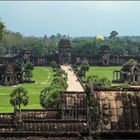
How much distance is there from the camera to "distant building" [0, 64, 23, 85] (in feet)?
335

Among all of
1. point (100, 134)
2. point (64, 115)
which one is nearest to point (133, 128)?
point (100, 134)

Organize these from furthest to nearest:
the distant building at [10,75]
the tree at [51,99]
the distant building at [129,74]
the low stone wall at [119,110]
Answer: the distant building at [10,75] → the distant building at [129,74] → the tree at [51,99] → the low stone wall at [119,110]

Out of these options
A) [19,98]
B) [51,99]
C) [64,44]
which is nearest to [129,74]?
[19,98]

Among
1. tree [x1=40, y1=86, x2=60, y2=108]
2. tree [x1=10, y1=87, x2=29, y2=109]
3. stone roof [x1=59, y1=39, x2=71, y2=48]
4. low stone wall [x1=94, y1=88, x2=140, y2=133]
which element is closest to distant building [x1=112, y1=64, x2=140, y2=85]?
tree [x1=10, y1=87, x2=29, y2=109]

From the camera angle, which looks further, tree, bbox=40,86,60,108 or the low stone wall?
tree, bbox=40,86,60,108

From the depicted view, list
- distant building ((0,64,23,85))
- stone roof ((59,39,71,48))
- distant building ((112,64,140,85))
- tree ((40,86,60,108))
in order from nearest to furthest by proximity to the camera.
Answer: tree ((40,86,60,108)) → distant building ((112,64,140,85)) → distant building ((0,64,23,85)) → stone roof ((59,39,71,48))

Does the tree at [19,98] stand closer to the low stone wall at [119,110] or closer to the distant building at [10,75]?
the low stone wall at [119,110]

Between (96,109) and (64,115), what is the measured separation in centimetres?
1332

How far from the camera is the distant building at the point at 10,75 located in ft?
335

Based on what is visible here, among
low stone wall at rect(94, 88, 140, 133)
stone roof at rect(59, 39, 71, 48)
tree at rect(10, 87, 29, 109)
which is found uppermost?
stone roof at rect(59, 39, 71, 48)

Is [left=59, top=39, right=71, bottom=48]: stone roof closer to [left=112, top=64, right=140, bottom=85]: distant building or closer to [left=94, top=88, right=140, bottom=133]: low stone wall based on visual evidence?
[left=112, top=64, right=140, bottom=85]: distant building

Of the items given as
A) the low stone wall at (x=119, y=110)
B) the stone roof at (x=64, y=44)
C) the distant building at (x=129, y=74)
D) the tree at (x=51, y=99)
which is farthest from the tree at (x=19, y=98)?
the stone roof at (x=64, y=44)

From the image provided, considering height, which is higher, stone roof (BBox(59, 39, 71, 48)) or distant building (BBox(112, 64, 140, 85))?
stone roof (BBox(59, 39, 71, 48))

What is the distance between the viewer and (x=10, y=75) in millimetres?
102438
